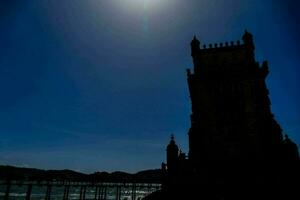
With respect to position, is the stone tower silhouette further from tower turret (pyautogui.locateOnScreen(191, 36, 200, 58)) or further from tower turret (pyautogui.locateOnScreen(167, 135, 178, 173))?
tower turret (pyautogui.locateOnScreen(167, 135, 178, 173))

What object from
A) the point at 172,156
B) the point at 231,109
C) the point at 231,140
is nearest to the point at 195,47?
the point at 231,109

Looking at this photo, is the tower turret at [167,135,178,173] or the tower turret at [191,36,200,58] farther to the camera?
the tower turret at [191,36,200,58]

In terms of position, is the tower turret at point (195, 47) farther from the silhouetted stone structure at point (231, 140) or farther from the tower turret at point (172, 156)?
the tower turret at point (172, 156)

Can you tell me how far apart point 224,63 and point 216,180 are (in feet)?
66.5

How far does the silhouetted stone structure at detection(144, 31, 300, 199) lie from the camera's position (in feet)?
68.1

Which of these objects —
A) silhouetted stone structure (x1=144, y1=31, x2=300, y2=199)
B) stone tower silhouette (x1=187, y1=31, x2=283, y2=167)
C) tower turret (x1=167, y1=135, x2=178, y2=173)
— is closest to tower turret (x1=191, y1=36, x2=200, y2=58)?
silhouetted stone structure (x1=144, y1=31, x2=300, y2=199)

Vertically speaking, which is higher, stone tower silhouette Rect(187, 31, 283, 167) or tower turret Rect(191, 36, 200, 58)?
tower turret Rect(191, 36, 200, 58)

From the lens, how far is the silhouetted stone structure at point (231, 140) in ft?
68.1

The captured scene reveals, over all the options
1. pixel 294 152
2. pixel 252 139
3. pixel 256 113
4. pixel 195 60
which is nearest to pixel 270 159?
pixel 294 152

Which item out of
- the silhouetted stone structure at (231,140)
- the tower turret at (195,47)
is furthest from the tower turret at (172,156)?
the tower turret at (195,47)

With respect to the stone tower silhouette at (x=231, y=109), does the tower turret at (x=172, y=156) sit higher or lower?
lower

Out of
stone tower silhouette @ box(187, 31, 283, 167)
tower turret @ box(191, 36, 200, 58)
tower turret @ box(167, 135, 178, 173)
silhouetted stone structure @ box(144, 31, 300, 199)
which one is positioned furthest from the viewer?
tower turret @ box(191, 36, 200, 58)

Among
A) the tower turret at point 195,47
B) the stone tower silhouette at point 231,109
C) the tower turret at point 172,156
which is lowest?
the tower turret at point 172,156

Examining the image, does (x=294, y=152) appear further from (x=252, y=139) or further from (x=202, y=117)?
(x=202, y=117)
